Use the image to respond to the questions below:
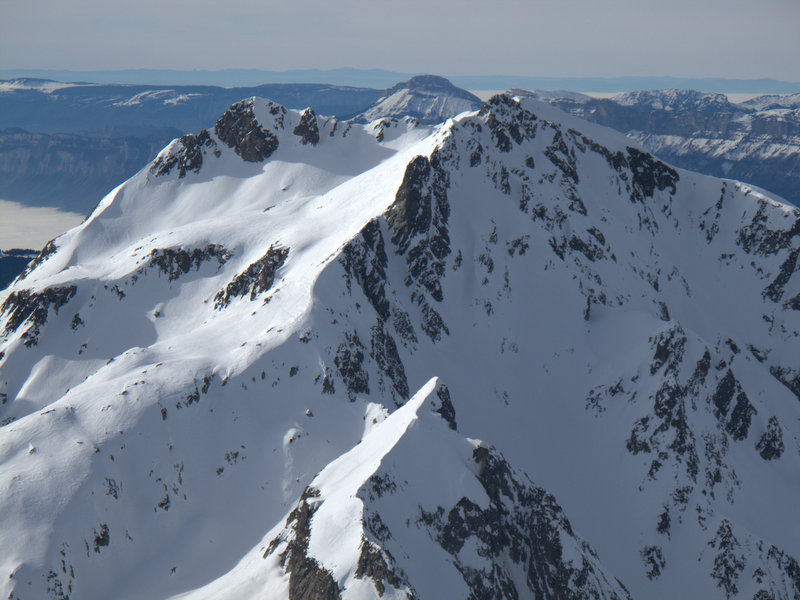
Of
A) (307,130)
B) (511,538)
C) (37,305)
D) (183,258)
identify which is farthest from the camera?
(307,130)

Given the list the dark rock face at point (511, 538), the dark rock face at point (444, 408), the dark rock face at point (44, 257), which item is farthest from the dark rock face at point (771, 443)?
the dark rock face at point (44, 257)

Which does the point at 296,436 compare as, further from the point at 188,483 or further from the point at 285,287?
the point at 285,287

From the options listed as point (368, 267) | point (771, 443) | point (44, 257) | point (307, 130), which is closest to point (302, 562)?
point (368, 267)

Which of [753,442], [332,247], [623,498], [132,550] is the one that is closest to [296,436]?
[132,550]

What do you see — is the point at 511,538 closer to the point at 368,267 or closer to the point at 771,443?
the point at 368,267

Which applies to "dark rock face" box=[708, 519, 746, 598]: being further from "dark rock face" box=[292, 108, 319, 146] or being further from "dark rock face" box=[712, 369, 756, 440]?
"dark rock face" box=[292, 108, 319, 146]

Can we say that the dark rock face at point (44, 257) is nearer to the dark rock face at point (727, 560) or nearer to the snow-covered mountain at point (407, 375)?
the snow-covered mountain at point (407, 375)
